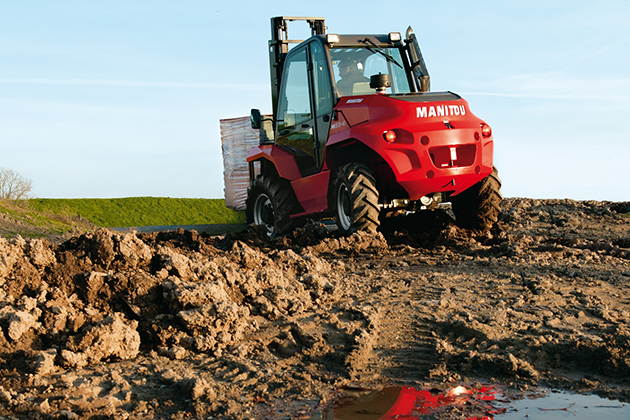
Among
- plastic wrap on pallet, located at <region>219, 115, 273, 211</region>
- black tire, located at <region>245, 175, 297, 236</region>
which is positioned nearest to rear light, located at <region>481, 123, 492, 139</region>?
black tire, located at <region>245, 175, 297, 236</region>

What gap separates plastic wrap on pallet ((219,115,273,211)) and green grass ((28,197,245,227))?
4404mm

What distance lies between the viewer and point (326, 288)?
221 inches

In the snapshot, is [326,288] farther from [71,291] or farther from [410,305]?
[71,291]

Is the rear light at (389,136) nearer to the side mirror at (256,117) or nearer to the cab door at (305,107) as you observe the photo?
the cab door at (305,107)

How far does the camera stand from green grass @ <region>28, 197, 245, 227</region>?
2031 cm

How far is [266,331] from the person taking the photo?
4730 mm

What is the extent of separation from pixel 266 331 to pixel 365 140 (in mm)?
3825

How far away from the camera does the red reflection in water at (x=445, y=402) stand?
11.4 feet

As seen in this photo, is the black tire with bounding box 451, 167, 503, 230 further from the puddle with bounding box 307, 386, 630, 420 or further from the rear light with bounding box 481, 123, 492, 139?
the puddle with bounding box 307, 386, 630, 420

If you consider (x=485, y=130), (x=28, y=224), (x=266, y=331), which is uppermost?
(x=485, y=130)

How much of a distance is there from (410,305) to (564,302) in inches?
57.6

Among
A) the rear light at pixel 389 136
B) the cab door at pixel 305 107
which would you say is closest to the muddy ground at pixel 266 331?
the rear light at pixel 389 136

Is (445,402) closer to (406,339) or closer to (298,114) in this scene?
(406,339)

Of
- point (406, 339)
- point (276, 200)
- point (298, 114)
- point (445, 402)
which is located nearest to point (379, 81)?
point (298, 114)
